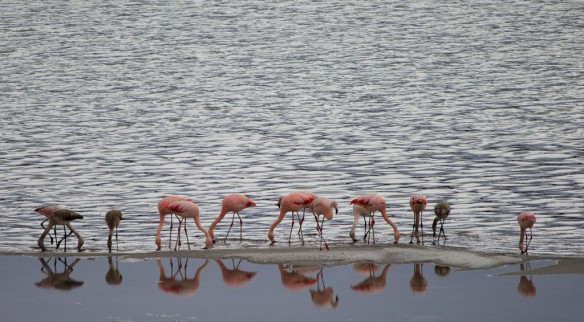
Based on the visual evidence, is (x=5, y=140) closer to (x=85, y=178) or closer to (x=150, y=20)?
(x=85, y=178)

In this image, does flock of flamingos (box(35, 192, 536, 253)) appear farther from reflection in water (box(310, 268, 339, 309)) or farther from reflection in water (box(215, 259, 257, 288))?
reflection in water (box(310, 268, 339, 309))

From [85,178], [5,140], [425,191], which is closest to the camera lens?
[425,191]

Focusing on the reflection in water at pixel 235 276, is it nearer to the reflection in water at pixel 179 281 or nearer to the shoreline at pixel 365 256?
the reflection in water at pixel 179 281

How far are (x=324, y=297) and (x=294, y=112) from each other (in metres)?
22.5

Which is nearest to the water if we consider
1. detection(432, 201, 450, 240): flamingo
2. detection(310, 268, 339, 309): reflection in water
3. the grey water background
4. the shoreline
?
detection(310, 268, 339, 309): reflection in water

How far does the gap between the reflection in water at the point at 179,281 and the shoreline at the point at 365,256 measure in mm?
677

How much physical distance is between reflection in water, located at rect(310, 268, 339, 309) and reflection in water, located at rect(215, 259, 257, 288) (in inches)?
35.1

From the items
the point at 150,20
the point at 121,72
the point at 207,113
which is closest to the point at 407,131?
the point at 207,113

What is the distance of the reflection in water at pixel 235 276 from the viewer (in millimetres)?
13094

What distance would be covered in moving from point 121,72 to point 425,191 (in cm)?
2367

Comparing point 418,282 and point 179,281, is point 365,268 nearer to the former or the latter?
point 418,282

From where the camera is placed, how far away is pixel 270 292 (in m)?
12.6

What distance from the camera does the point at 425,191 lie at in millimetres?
21219

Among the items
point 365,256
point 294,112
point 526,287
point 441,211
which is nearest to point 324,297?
point 365,256
